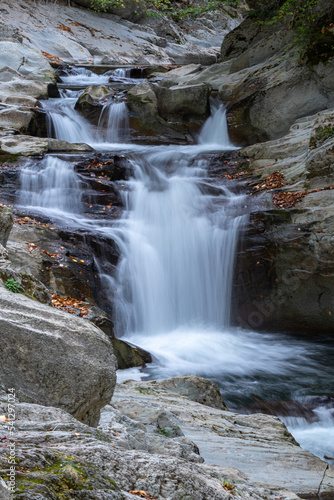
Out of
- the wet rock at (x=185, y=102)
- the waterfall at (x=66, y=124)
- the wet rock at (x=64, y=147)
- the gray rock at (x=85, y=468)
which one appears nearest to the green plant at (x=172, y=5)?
the wet rock at (x=185, y=102)

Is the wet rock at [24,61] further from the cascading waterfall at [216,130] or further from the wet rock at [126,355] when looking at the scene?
the wet rock at [126,355]

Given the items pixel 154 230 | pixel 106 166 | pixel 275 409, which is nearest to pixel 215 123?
pixel 106 166

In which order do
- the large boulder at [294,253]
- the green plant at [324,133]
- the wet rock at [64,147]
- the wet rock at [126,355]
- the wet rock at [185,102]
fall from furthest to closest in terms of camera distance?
the wet rock at [185,102] < the wet rock at [64,147] < the green plant at [324,133] < the large boulder at [294,253] < the wet rock at [126,355]

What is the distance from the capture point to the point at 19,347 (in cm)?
248

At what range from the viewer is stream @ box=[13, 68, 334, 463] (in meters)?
6.44

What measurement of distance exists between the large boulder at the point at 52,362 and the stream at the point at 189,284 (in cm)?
322

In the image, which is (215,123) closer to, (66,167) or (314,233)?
(66,167)

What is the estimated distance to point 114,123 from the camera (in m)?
14.9

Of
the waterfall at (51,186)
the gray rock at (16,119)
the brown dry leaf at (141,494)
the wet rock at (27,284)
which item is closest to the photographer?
the brown dry leaf at (141,494)

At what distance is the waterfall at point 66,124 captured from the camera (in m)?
13.9

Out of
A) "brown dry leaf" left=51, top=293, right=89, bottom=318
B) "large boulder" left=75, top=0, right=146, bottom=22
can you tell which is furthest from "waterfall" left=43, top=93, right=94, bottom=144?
"large boulder" left=75, top=0, right=146, bottom=22

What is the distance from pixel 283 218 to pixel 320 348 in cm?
270

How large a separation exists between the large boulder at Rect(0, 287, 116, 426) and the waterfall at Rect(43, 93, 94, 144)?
12150mm

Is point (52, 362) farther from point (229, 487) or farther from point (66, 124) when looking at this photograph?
point (66, 124)
